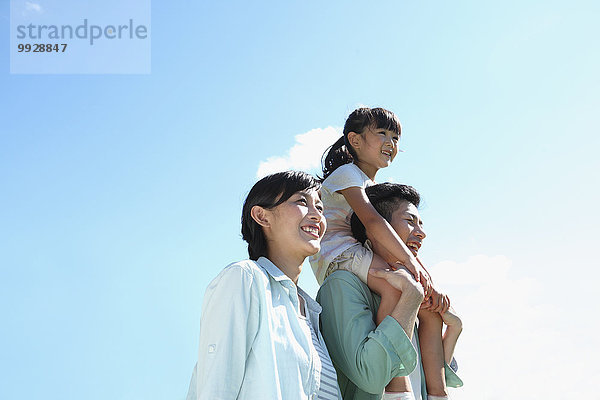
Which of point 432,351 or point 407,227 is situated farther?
point 407,227

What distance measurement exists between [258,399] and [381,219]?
76.6 inches

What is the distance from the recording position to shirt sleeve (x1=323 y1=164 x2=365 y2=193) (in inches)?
193

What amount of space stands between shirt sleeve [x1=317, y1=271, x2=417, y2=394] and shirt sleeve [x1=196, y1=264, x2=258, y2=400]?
3.00 ft

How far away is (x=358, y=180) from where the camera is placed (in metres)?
4.93

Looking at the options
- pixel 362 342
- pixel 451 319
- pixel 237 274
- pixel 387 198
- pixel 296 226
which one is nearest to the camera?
pixel 237 274

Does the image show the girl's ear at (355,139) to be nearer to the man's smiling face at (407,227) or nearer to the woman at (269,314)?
the man's smiling face at (407,227)

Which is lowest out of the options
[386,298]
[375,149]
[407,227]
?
[386,298]

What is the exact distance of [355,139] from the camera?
5594 mm

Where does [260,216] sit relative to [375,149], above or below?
below

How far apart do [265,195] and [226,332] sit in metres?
1.04

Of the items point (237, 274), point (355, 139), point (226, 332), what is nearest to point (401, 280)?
point (237, 274)

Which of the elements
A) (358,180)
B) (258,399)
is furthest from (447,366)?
(258,399)

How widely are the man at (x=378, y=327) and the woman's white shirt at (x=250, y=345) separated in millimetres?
472

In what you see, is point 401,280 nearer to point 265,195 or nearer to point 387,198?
point 387,198
